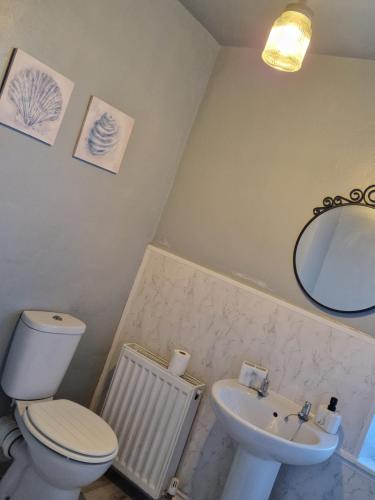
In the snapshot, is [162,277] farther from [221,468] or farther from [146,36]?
[146,36]

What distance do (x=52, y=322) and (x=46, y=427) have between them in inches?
18.0

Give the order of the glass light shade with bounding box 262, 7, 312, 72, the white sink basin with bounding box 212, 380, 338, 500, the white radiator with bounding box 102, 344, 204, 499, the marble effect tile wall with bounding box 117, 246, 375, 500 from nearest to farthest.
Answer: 1. the glass light shade with bounding box 262, 7, 312, 72
2. the white sink basin with bounding box 212, 380, 338, 500
3. the marble effect tile wall with bounding box 117, 246, 375, 500
4. the white radiator with bounding box 102, 344, 204, 499

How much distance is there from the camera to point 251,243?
236 cm

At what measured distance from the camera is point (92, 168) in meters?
2.21

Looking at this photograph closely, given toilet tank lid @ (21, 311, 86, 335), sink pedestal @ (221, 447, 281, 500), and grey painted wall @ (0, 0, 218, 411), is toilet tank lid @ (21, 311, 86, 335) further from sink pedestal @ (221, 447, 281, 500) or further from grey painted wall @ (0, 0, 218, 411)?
sink pedestal @ (221, 447, 281, 500)

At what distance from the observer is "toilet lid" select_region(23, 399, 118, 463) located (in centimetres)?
179

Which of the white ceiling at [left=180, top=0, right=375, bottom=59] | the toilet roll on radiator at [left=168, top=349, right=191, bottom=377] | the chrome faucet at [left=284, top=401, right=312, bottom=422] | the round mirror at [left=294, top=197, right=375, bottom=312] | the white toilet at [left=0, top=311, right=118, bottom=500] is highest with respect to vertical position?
the white ceiling at [left=180, top=0, right=375, bottom=59]

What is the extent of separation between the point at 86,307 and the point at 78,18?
4.46 ft

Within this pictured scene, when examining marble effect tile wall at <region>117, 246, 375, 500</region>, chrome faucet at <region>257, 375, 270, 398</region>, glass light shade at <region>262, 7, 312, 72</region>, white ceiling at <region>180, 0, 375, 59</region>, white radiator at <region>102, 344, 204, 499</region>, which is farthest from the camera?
white radiator at <region>102, 344, 204, 499</region>

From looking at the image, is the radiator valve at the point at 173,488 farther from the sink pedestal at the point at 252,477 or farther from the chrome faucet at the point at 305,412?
the chrome faucet at the point at 305,412

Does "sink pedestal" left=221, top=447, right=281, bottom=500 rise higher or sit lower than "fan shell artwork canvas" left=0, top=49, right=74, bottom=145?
lower

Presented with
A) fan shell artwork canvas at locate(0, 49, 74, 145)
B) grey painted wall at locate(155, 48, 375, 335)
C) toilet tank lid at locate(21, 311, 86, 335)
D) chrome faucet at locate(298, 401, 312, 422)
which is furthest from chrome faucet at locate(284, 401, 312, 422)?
fan shell artwork canvas at locate(0, 49, 74, 145)

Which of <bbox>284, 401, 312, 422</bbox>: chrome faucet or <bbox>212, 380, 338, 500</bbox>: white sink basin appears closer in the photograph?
<bbox>212, 380, 338, 500</bbox>: white sink basin

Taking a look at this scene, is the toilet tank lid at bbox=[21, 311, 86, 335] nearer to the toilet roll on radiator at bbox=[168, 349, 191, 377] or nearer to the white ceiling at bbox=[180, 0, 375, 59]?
the toilet roll on radiator at bbox=[168, 349, 191, 377]
